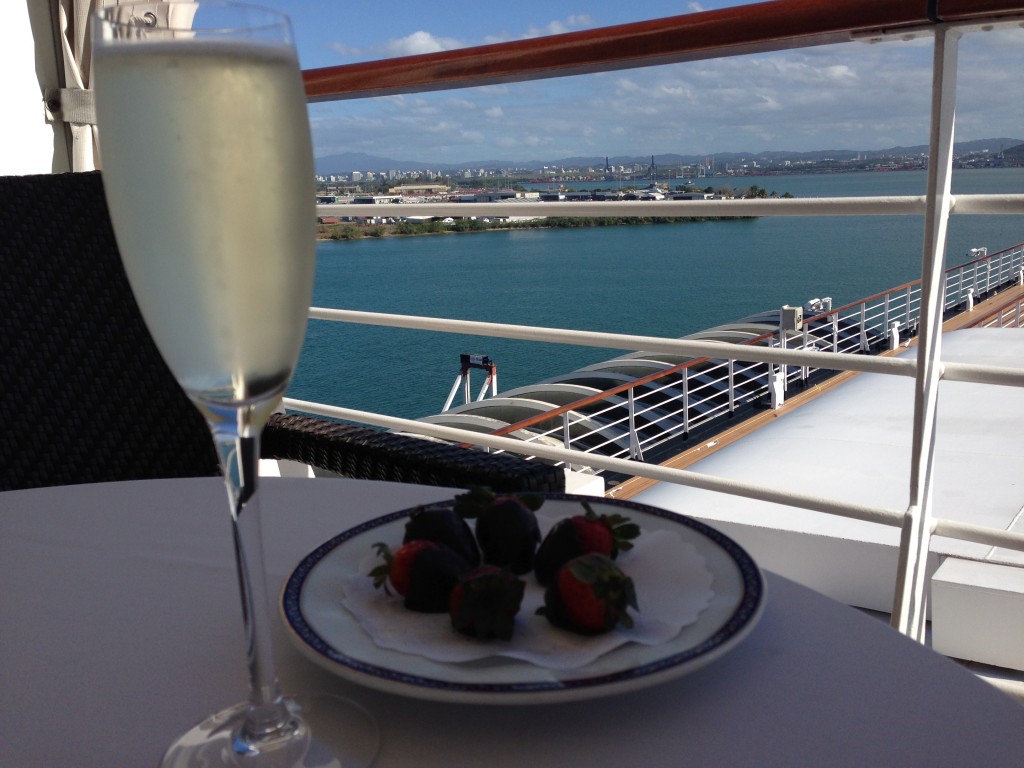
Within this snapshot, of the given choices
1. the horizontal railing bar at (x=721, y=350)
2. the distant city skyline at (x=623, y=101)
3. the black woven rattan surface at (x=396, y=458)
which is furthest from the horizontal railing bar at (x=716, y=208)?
the distant city skyline at (x=623, y=101)

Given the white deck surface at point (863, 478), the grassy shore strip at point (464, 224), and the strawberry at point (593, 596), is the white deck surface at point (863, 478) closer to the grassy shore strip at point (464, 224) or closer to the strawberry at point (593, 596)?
the grassy shore strip at point (464, 224)

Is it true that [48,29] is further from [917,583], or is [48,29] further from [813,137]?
[813,137]

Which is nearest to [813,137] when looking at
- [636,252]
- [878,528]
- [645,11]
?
[636,252]

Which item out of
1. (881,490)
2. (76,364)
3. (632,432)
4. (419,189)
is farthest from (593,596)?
(632,432)

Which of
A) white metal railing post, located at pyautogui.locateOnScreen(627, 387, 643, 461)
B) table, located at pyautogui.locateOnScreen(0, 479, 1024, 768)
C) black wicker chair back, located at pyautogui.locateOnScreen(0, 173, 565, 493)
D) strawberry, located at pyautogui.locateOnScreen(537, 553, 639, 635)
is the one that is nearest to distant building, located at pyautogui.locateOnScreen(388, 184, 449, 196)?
black wicker chair back, located at pyautogui.locateOnScreen(0, 173, 565, 493)

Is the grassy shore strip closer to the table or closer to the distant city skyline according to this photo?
the table

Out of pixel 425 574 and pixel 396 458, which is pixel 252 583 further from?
pixel 396 458

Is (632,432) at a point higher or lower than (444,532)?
lower
